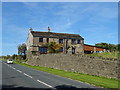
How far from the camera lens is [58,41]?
57344 mm

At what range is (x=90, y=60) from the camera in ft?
71.6

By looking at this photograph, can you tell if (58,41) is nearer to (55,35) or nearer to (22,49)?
(55,35)

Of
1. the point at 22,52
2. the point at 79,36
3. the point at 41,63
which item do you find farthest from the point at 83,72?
the point at 22,52

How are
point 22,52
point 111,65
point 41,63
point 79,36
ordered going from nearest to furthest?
1. point 111,65
2. point 41,63
3. point 79,36
4. point 22,52

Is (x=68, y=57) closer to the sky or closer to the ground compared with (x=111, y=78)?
closer to the sky

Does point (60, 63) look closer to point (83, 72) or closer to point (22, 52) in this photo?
point (83, 72)

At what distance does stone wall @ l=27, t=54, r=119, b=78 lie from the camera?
1823 centimetres

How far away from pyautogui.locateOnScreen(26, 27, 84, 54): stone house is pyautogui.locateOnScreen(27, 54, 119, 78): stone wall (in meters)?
17.8

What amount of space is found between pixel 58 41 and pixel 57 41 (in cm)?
40

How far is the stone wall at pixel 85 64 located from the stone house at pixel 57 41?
699 inches

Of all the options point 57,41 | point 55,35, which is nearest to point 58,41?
point 57,41

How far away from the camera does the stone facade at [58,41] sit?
54.3 m

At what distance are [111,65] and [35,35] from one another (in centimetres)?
3905

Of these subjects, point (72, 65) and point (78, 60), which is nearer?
point (78, 60)
